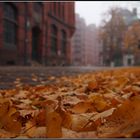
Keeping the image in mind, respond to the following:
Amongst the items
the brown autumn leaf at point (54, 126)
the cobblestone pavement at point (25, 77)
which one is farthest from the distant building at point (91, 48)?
the brown autumn leaf at point (54, 126)

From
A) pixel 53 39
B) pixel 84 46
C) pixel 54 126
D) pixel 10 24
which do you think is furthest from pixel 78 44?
pixel 54 126

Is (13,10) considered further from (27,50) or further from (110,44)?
(110,44)

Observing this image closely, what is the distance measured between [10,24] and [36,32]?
7222mm

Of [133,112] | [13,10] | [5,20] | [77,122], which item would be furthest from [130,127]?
[13,10]

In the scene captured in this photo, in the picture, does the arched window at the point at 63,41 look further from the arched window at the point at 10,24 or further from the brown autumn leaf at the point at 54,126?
the brown autumn leaf at the point at 54,126

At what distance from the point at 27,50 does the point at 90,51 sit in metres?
93.8

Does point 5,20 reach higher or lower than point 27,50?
higher

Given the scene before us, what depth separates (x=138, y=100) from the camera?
3.81 feet

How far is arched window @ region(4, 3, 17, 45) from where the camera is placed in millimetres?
22969

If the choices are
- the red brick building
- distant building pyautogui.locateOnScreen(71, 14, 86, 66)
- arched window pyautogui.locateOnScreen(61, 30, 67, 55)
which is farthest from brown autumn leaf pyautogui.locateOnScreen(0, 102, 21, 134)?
distant building pyautogui.locateOnScreen(71, 14, 86, 66)

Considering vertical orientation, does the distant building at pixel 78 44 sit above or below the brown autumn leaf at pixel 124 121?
above

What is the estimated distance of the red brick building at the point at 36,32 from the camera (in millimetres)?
23050

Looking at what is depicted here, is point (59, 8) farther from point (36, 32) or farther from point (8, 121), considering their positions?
point (8, 121)

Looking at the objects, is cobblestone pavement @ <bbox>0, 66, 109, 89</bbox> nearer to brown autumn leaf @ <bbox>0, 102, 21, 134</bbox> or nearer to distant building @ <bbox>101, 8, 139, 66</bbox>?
brown autumn leaf @ <bbox>0, 102, 21, 134</bbox>
